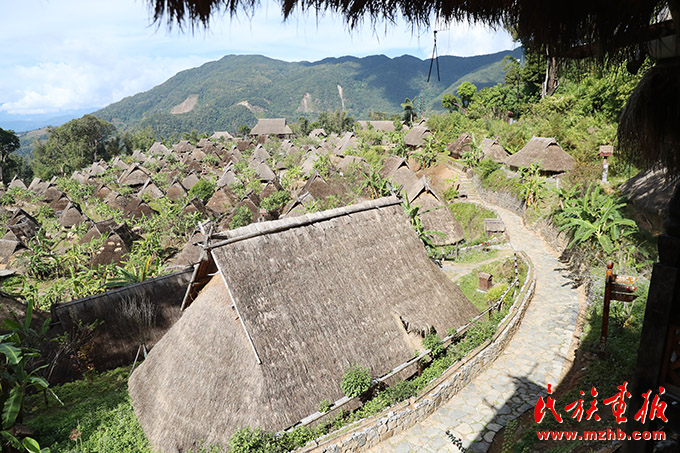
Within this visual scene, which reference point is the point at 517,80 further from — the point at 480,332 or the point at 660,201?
the point at 480,332

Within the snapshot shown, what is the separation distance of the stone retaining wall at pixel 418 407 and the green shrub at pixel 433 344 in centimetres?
50

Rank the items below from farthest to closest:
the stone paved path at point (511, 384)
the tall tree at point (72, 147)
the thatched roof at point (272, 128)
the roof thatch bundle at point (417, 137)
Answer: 1. the thatched roof at point (272, 128)
2. the tall tree at point (72, 147)
3. the roof thatch bundle at point (417, 137)
4. the stone paved path at point (511, 384)

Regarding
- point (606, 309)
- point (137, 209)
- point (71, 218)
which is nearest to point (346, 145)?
point (137, 209)

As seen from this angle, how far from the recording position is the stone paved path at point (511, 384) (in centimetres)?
780

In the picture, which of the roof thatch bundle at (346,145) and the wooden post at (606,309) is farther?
the roof thatch bundle at (346,145)

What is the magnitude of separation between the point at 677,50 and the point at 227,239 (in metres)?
7.77

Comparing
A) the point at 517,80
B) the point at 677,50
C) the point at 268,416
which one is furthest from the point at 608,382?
Result: the point at 517,80

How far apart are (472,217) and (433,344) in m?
16.8

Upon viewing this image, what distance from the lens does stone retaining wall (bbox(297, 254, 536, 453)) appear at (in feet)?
24.1

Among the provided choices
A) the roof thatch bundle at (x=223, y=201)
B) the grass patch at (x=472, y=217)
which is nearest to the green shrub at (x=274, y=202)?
the roof thatch bundle at (x=223, y=201)

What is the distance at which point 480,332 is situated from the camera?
404 inches

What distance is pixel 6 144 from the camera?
58969 millimetres

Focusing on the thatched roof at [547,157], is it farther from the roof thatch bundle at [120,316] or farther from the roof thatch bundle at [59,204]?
the roof thatch bundle at [59,204]

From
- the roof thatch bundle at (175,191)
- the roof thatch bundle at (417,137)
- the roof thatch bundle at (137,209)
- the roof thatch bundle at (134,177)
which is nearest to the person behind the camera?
the roof thatch bundle at (137,209)
